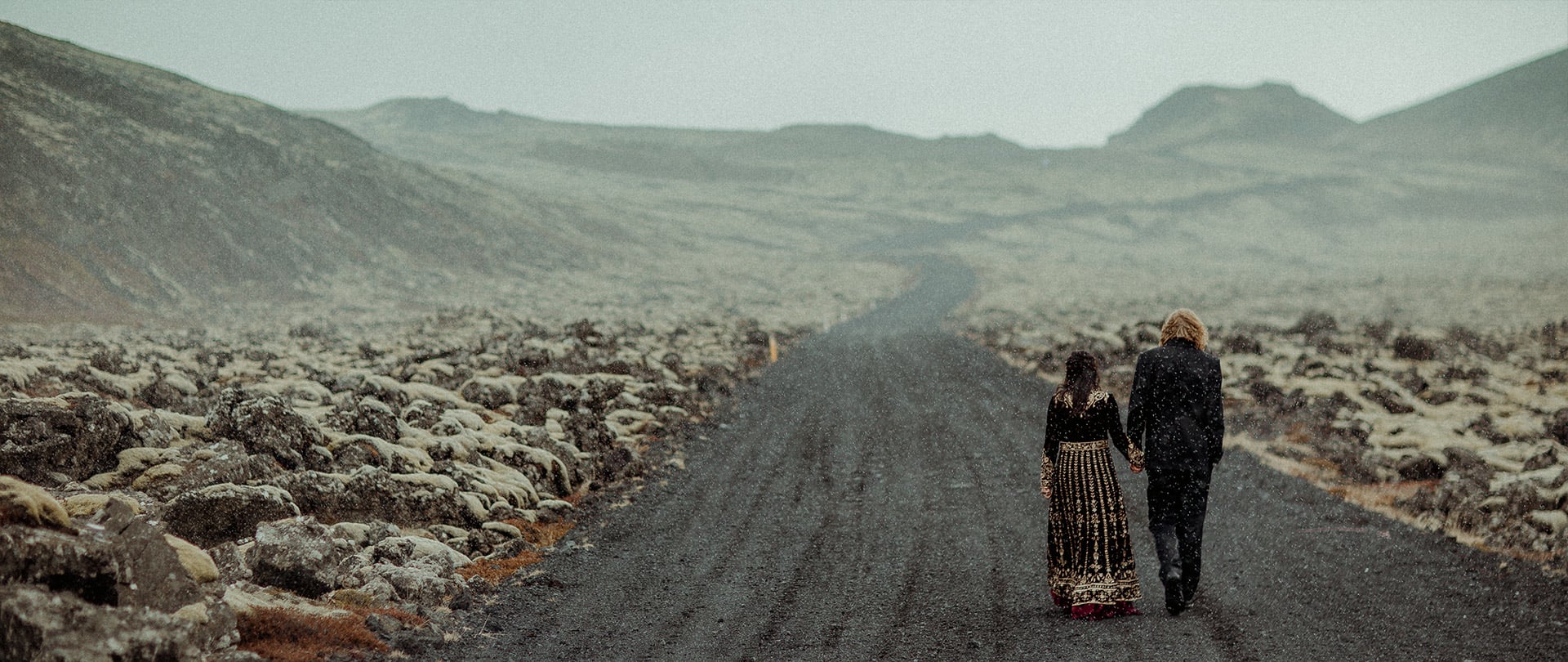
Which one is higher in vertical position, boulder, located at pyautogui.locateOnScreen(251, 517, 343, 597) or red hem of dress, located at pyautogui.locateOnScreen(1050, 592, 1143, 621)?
boulder, located at pyautogui.locateOnScreen(251, 517, 343, 597)

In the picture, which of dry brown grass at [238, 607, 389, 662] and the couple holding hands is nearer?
dry brown grass at [238, 607, 389, 662]

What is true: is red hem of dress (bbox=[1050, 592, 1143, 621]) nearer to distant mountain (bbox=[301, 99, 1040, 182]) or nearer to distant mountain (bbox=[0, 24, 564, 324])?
distant mountain (bbox=[0, 24, 564, 324])

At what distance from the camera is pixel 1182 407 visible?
275 inches

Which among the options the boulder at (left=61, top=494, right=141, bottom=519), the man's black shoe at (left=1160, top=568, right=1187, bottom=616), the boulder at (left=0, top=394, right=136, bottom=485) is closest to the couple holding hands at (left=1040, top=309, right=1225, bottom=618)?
the man's black shoe at (left=1160, top=568, right=1187, bottom=616)

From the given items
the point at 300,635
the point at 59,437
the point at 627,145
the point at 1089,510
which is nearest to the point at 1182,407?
the point at 1089,510

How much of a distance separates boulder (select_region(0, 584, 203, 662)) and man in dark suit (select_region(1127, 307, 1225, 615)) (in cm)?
619

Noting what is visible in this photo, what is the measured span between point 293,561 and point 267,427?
3.08m

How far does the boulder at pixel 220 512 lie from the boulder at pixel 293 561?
1.90 feet

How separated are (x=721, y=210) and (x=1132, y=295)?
57221mm

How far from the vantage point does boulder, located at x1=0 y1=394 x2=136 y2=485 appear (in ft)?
25.5

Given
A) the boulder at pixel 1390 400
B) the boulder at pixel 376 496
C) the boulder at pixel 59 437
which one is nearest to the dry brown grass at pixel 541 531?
the boulder at pixel 376 496

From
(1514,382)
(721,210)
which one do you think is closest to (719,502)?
(1514,382)

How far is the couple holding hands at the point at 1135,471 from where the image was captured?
22.6 ft

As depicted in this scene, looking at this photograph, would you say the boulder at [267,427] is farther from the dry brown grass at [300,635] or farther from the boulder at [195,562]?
the dry brown grass at [300,635]
